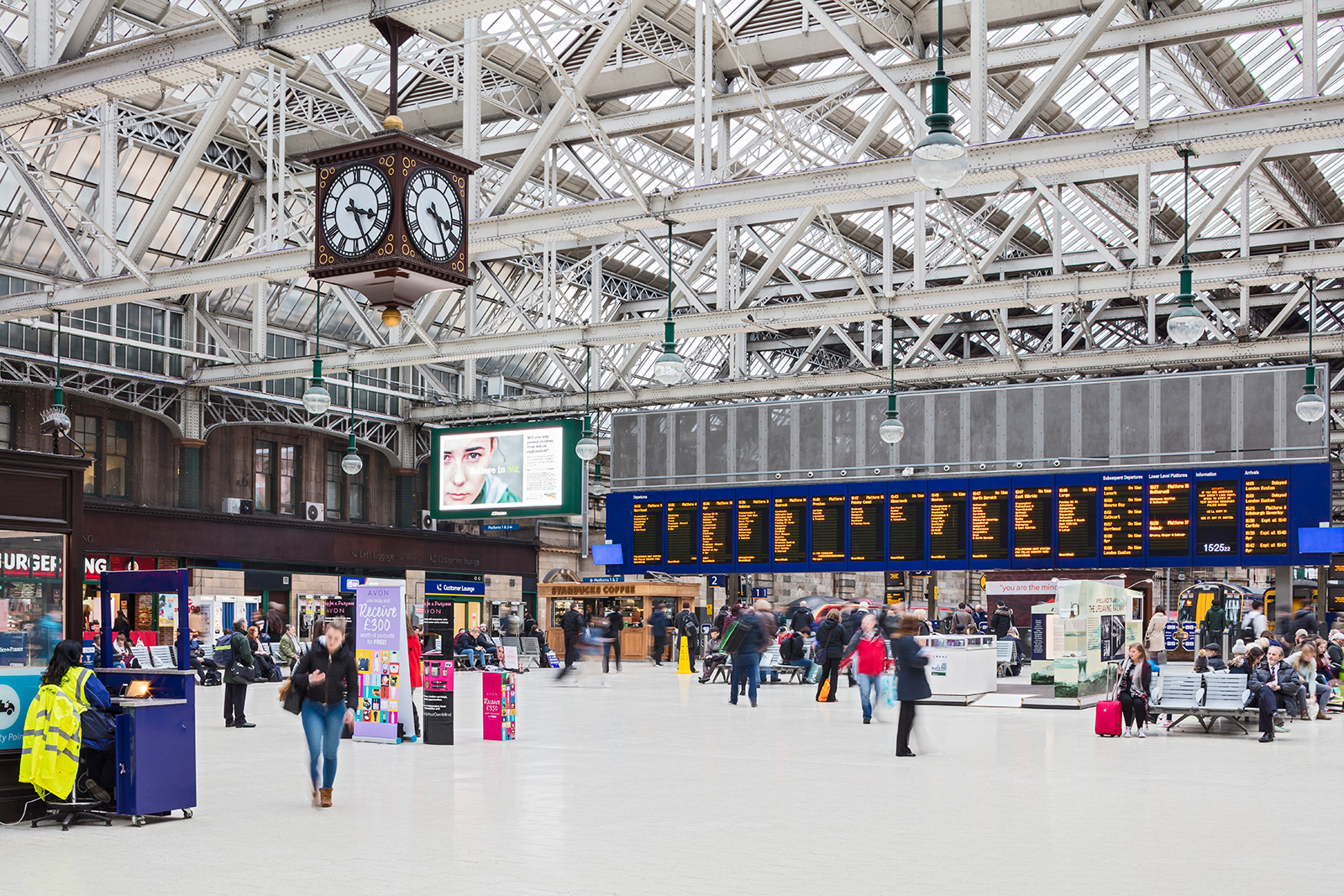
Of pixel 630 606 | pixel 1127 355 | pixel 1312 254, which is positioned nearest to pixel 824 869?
pixel 1312 254

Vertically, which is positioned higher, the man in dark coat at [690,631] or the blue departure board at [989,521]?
the blue departure board at [989,521]

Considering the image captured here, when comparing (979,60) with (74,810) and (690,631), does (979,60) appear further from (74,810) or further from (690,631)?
(690,631)

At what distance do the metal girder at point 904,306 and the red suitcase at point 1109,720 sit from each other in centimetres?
777

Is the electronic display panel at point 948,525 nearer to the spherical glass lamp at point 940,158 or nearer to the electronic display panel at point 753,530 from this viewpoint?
the electronic display panel at point 753,530

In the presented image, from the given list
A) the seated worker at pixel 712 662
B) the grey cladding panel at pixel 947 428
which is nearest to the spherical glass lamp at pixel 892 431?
the seated worker at pixel 712 662

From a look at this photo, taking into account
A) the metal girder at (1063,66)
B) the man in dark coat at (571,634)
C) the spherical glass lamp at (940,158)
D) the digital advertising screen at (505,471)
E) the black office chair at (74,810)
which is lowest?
the man in dark coat at (571,634)

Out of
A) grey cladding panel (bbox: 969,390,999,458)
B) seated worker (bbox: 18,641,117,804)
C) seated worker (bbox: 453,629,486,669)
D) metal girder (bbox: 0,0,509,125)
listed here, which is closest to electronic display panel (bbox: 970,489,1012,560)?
grey cladding panel (bbox: 969,390,999,458)

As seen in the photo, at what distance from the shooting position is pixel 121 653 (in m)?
24.5

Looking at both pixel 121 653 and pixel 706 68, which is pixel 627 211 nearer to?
pixel 706 68

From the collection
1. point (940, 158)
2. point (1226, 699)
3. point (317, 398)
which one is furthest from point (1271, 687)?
point (317, 398)

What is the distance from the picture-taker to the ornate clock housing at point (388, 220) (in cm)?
1032

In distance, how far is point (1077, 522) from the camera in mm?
29812

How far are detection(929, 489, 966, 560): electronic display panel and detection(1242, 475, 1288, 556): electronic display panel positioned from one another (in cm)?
566

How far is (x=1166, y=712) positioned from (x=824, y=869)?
1142cm
